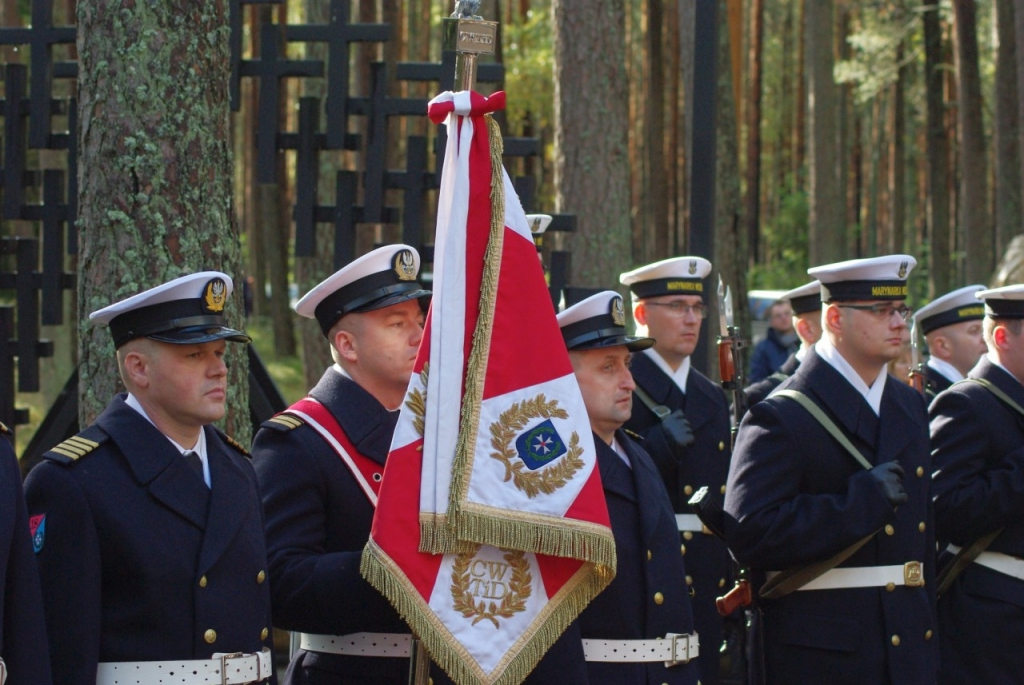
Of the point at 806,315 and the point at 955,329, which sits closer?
the point at 955,329

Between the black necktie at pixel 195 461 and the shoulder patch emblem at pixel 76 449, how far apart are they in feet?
0.82

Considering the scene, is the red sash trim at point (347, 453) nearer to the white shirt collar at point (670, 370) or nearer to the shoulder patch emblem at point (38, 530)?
the shoulder patch emblem at point (38, 530)

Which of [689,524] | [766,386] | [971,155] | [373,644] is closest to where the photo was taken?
[373,644]

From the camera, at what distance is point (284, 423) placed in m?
4.07

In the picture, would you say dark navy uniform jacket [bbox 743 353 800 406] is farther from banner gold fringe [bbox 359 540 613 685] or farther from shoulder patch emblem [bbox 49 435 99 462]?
shoulder patch emblem [bbox 49 435 99 462]

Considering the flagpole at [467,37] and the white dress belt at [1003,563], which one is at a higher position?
the flagpole at [467,37]

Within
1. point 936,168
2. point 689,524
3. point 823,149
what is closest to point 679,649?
point 689,524

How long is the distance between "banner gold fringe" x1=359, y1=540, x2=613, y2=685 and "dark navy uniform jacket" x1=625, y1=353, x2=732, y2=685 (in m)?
2.64

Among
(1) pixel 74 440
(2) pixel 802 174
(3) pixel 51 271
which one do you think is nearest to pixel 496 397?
(1) pixel 74 440

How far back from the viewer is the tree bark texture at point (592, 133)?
9.49m

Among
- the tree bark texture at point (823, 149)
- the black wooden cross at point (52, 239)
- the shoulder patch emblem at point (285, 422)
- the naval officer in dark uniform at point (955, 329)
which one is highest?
the tree bark texture at point (823, 149)

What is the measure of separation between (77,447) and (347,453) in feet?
2.76

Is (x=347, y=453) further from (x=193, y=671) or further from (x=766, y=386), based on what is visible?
(x=766, y=386)

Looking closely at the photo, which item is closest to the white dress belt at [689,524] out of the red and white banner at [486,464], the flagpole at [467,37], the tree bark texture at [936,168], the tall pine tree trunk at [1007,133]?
the red and white banner at [486,464]
